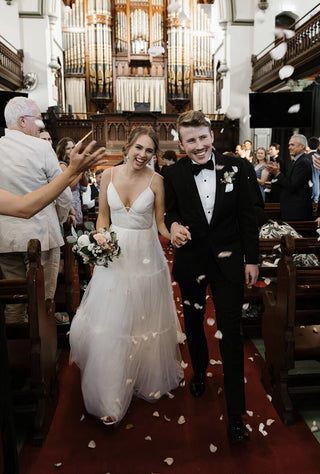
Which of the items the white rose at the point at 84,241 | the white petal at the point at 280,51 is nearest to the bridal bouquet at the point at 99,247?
the white rose at the point at 84,241

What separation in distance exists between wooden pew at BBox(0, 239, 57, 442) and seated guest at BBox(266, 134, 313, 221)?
3541 millimetres

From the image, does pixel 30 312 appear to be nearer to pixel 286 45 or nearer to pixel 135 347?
pixel 135 347

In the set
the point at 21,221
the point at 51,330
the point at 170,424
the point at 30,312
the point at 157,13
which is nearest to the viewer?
the point at 30,312

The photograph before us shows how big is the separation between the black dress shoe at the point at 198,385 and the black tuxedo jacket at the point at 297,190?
314cm

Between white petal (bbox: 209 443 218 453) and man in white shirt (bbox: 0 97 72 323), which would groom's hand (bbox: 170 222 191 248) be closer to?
man in white shirt (bbox: 0 97 72 323)

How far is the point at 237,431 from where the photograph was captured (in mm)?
2443

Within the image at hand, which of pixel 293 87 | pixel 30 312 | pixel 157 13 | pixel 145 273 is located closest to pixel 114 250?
pixel 145 273

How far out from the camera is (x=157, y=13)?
16922mm

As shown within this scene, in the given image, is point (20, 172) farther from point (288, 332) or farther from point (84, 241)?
point (288, 332)

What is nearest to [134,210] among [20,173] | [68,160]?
[20,173]

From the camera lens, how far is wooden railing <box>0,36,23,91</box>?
38.4ft

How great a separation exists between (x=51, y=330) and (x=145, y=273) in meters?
0.73

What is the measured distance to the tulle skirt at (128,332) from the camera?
106 inches

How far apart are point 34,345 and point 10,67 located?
11936mm
